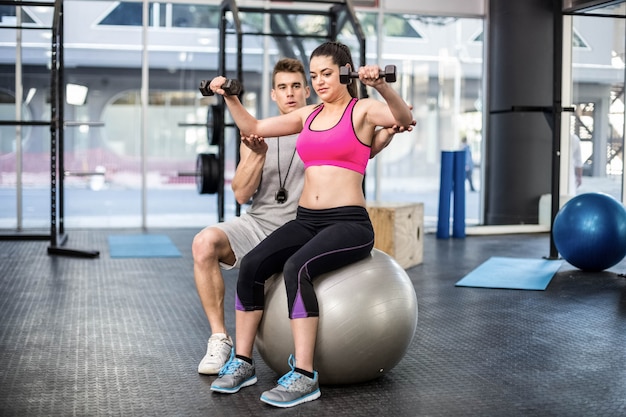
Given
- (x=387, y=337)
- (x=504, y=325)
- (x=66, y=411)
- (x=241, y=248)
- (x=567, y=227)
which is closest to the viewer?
(x=66, y=411)

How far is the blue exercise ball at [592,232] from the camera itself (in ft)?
16.5

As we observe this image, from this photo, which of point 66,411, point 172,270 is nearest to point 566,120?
point 172,270

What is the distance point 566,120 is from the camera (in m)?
7.46

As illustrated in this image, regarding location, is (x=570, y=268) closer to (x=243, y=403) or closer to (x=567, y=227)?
(x=567, y=227)

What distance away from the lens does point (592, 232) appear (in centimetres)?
507

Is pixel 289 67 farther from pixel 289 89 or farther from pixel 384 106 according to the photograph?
pixel 384 106

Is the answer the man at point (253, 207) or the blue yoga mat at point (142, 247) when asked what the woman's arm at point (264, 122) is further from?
the blue yoga mat at point (142, 247)

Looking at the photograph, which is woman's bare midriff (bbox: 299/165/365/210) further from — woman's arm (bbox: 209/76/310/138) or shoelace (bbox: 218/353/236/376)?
shoelace (bbox: 218/353/236/376)

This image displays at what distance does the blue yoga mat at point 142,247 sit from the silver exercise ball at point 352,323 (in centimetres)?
355

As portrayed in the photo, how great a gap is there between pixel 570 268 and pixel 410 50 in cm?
389

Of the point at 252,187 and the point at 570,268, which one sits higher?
the point at 252,187

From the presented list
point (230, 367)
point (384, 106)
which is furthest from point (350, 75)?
point (230, 367)

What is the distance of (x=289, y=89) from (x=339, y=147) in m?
0.43

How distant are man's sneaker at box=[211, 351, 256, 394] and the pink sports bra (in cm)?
69
